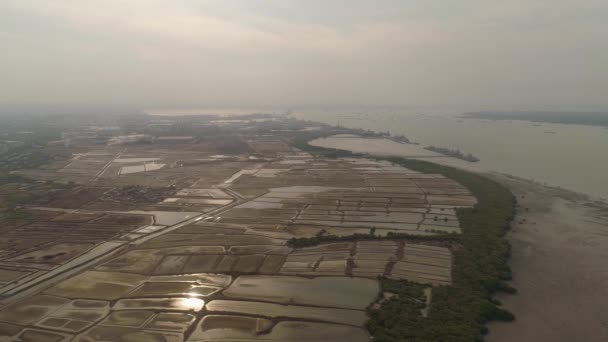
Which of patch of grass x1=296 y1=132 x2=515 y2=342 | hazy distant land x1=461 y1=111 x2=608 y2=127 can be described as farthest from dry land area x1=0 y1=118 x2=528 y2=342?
hazy distant land x1=461 y1=111 x2=608 y2=127

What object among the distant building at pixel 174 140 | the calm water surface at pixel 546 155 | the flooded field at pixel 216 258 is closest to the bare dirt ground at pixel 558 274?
the flooded field at pixel 216 258

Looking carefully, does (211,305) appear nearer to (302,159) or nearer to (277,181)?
(277,181)

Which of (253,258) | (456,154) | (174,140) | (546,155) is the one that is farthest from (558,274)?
(174,140)

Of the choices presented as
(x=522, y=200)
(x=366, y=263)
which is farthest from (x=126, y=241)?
(x=522, y=200)

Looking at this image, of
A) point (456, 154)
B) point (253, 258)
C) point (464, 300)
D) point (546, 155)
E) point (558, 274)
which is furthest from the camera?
point (456, 154)

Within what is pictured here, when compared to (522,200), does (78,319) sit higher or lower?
lower

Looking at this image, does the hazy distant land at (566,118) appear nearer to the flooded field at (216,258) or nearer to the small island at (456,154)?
the small island at (456,154)

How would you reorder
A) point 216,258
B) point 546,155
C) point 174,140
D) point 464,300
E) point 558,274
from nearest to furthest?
point 464,300 → point 558,274 → point 216,258 → point 546,155 → point 174,140

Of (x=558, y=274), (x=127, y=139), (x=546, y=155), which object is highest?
(x=546, y=155)

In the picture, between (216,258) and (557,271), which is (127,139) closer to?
(216,258)
